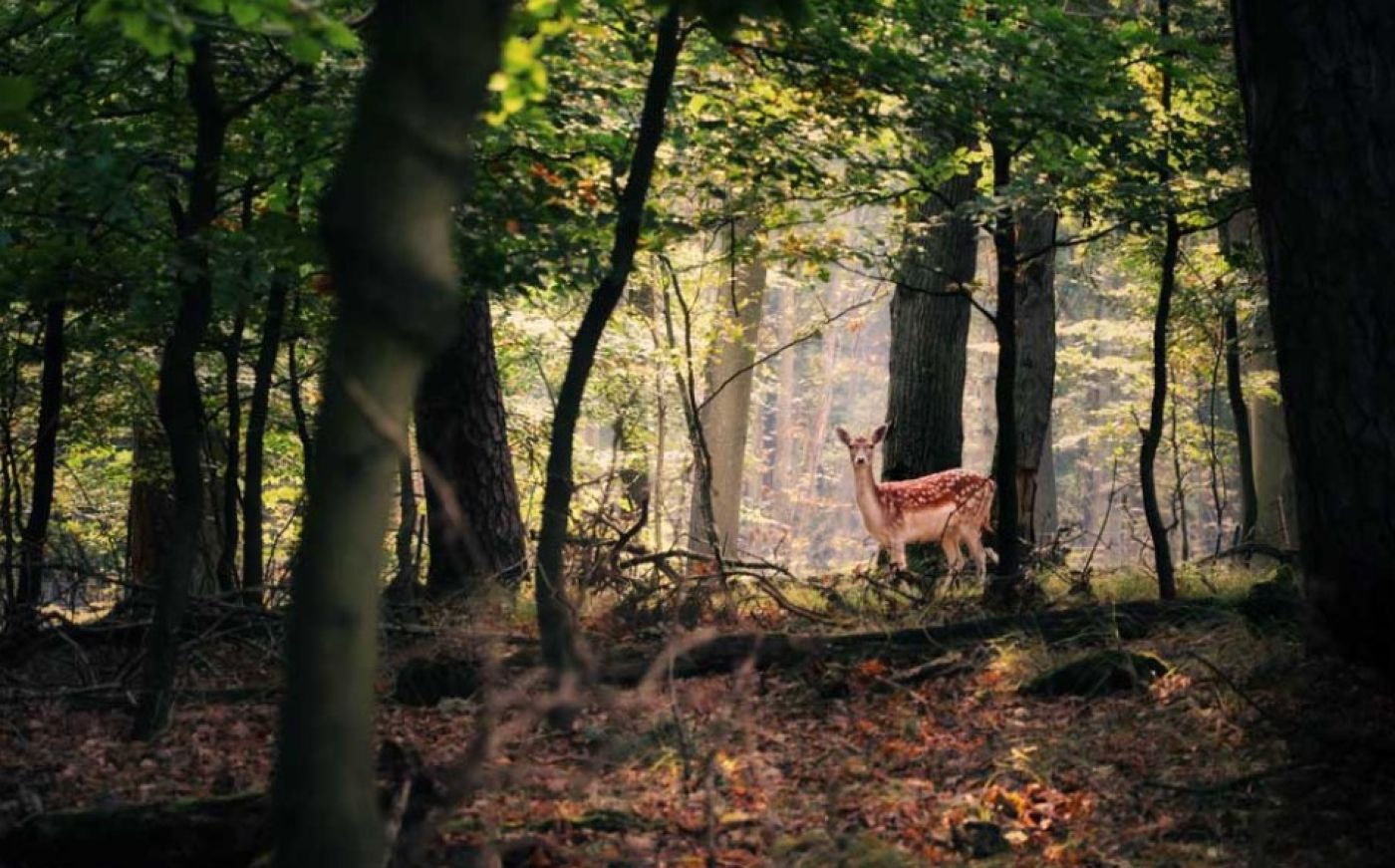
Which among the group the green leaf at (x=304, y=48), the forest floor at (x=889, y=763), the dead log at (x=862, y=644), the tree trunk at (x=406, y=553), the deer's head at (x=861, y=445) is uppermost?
the deer's head at (x=861, y=445)

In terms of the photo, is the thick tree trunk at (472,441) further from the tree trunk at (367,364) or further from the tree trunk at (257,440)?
the tree trunk at (367,364)

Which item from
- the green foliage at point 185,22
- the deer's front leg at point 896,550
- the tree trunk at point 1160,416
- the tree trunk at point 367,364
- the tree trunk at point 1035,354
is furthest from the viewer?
the tree trunk at point 1035,354

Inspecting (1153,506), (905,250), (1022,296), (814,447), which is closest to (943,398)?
(1022,296)

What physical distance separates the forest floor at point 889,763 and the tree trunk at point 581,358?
541mm

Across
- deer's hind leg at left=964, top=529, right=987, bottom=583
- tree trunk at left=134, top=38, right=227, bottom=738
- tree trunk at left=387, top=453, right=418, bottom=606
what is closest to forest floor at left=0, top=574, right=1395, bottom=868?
tree trunk at left=134, top=38, right=227, bottom=738

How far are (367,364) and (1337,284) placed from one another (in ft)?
15.4

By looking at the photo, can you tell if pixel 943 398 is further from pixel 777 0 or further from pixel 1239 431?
pixel 777 0

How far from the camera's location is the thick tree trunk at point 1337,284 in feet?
19.3

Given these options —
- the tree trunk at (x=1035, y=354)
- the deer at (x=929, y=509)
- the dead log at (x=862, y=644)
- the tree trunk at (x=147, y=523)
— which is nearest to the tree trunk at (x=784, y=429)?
the tree trunk at (x=1035, y=354)

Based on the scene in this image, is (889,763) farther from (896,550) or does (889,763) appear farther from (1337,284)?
(896,550)

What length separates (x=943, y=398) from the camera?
13297mm

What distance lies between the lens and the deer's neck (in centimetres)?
1251

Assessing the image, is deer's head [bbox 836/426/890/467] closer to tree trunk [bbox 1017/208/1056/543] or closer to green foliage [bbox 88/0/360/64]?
tree trunk [bbox 1017/208/1056/543]

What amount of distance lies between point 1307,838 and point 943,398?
854 cm
